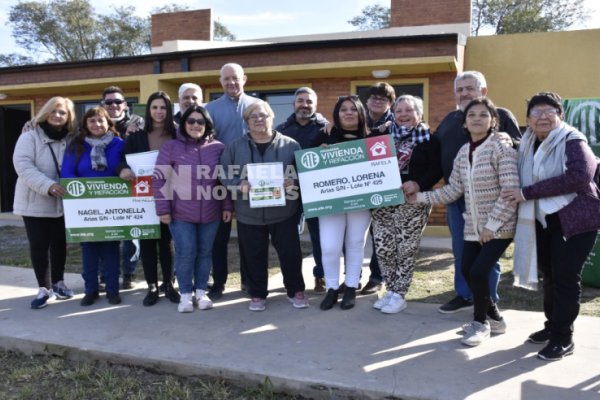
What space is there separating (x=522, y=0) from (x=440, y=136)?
3007cm

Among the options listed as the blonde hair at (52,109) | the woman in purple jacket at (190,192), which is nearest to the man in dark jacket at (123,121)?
the blonde hair at (52,109)

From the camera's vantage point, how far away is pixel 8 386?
3.39m

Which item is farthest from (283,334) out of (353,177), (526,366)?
(526,366)

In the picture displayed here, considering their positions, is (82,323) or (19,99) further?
(19,99)

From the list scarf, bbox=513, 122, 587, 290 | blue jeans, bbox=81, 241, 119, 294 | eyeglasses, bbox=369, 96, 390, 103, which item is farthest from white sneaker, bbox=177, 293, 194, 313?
scarf, bbox=513, 122, 587, 290

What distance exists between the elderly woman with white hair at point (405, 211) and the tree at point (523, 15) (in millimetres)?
27675

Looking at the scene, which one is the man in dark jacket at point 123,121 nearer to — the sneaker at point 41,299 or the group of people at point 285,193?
the group of people at point 285,193

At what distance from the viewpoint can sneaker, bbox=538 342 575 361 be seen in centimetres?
338

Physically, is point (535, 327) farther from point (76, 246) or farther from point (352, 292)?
point (76, 246)

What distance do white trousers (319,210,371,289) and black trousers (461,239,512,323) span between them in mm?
1041

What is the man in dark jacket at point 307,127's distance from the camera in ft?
15.9

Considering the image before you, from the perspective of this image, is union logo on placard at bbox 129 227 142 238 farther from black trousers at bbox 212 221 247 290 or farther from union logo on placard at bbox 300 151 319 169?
union logo on placard at bbox 300 151 319 169

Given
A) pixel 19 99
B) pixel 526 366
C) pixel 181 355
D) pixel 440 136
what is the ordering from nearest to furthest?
pixel 526 366 → pixel 181 355 → pixel 440 136 → pixel 19 99

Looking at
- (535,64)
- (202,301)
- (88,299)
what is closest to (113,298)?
(88,299)
